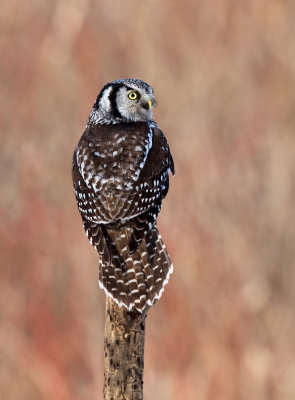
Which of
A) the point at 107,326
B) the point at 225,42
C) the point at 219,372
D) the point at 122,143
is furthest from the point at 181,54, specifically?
the point at 107,326

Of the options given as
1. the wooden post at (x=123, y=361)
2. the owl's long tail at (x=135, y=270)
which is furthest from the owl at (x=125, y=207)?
the wooden post at (x=123, y=361)

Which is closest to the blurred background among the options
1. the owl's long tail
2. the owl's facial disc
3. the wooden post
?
the owl's facial disc

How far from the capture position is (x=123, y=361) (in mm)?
3752

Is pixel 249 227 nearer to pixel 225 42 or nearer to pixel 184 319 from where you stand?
pixel 184 319

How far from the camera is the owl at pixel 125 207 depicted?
4188 mm

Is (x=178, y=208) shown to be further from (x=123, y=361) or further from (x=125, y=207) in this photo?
(x=123, y=361)

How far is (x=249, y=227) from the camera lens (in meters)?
7.64

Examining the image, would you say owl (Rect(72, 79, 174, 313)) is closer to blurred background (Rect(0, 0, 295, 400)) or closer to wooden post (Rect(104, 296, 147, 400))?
wooden post (Rect(104, 296, 147, 400))

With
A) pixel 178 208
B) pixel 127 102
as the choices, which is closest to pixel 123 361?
pixel 127 102

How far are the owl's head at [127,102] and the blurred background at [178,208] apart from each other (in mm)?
2728

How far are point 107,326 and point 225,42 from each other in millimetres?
5498

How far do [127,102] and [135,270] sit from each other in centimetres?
106

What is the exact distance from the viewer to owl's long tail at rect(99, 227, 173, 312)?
162 inches

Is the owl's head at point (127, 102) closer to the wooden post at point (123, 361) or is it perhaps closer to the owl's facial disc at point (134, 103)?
the owl's facial disc at point (134, 103)
